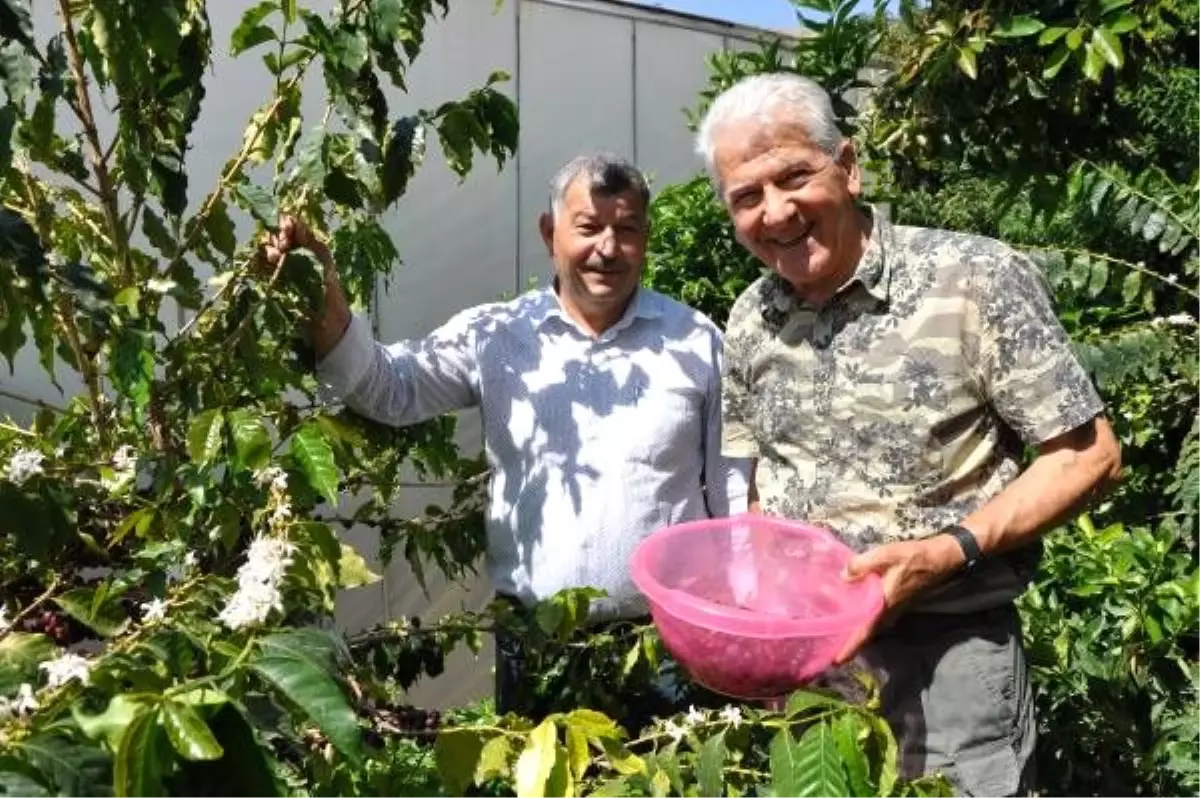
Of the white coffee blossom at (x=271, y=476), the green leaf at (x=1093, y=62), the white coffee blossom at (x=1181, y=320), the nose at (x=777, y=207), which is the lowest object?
the white coffee blossom at (x=271, y=476)

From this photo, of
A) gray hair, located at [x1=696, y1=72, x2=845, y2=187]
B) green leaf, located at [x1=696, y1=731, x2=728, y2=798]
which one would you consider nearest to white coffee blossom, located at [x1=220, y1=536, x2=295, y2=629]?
green leaf, located at [x1=696, y1=731, x2=728, y2=798]

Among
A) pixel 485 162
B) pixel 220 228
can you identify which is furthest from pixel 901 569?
pixel 485 162

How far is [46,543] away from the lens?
1434 mm

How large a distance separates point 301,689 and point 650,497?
3.94 feet

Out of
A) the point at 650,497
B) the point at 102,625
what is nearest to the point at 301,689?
the point at 102,625

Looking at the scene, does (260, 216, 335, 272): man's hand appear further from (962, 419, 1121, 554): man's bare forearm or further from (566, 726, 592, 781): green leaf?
(962, 419, 1121, 554): man's bare forearm

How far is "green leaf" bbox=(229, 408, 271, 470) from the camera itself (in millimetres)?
1454

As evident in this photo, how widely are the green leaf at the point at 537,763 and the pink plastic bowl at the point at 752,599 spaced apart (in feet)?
0.86

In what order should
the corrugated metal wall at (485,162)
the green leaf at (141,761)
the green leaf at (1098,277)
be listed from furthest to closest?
1. the corrugated metal wall at (485,162)
2. the green leaf at (1098,277)
3. the green leaf at (141,761)

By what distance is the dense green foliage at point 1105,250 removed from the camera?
2.38m

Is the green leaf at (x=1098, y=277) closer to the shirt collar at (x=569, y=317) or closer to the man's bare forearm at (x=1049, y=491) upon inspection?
the shirt collar at (x=569, y=317)

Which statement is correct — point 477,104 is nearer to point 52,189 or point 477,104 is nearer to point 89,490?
point 52,189

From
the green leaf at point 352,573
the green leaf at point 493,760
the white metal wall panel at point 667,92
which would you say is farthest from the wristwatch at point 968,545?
the white metal wall panel at point 667,92

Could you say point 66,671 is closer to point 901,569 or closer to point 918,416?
point 901,569
